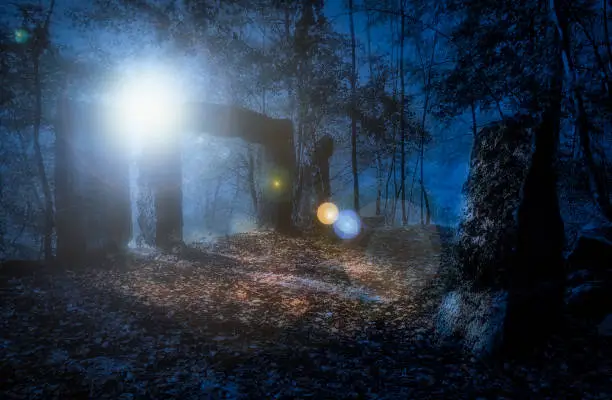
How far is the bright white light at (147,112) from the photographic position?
32.2ft

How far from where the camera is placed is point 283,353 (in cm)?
449

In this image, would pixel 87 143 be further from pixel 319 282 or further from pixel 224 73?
pixel 224 73

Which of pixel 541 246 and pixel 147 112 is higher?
pixel 147 112

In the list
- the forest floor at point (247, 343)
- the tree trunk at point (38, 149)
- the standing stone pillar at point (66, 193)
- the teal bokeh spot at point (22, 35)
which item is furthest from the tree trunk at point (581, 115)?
the teal bokeh spot at point (22, 35)

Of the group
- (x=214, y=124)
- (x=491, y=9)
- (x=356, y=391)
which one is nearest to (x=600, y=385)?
(x=356, y=391)

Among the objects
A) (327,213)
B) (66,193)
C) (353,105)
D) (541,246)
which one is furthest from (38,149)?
(541,246)

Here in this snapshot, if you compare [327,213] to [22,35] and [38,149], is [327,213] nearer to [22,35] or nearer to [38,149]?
[38,149]

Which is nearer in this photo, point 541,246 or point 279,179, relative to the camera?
point 541,246

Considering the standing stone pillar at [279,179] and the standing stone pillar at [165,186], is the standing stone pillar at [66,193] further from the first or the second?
the standing stone pillar at [279,179]

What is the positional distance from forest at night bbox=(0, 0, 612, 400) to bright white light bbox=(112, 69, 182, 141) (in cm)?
6

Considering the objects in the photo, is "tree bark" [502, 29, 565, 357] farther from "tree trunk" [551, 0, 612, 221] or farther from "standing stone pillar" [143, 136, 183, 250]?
"standing stone pillar" [143, 136, 183, 250]

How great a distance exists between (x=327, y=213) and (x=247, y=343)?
8.91 meters

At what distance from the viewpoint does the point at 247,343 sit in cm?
480

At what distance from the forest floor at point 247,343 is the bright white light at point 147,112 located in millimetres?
3978
